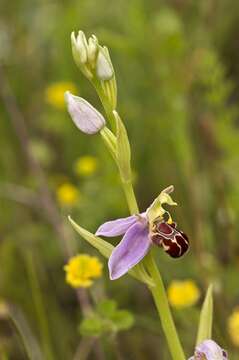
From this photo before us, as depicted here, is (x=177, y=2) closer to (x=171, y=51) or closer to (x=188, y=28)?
(x=188, y=28)

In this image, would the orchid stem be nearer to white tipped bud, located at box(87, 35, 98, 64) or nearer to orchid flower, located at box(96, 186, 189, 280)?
orchid flower, located at box(96, 186, 189, 280)

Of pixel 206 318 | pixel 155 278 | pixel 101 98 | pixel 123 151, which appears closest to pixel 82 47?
pixel 101 98

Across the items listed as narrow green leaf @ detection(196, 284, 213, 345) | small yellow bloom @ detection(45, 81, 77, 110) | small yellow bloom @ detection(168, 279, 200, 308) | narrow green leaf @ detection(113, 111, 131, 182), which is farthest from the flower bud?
small yellow bloom @ detection(45, 81, 77, 110)

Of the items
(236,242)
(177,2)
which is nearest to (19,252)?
(236,242)

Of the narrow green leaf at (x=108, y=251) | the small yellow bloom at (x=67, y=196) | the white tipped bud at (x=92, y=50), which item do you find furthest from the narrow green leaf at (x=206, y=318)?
the small yellow bloom at (x=67, y=196)

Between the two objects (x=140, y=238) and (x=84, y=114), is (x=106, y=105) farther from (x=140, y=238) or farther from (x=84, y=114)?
(x=140, y=238)

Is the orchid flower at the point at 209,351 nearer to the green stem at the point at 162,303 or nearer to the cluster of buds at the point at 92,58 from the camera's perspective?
the green stem at the point at 162,303
